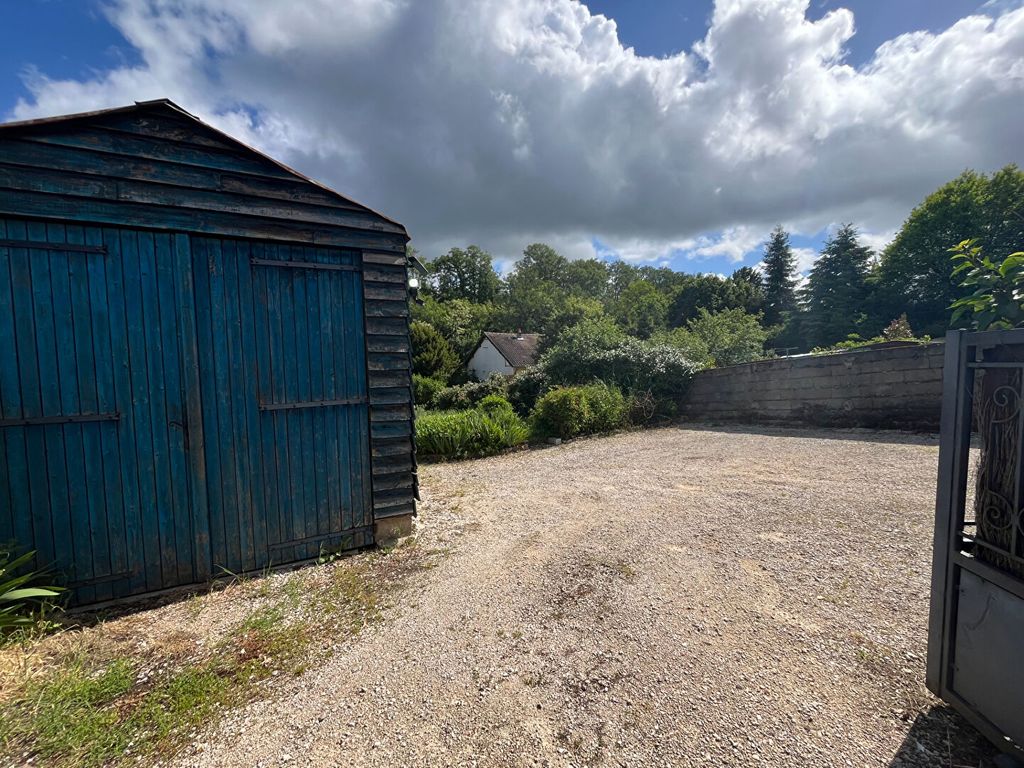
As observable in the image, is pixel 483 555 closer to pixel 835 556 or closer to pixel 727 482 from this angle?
pixel 835 556

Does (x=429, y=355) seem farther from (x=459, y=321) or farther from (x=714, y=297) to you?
(x=714, y=297)

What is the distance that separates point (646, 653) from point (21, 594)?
3.59 metres

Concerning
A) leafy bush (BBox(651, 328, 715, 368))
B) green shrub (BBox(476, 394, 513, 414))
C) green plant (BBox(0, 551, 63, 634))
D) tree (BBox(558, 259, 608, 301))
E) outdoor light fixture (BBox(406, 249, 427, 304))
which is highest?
tree (BBox(558, 259, 608, 301))

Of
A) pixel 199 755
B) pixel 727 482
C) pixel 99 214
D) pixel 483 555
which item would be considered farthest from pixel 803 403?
pixel 99 214

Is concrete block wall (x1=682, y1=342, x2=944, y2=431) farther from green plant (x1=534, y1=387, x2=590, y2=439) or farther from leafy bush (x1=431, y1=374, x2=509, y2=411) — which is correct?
leafy bush (x1=431, y1=374, x2=509, y2=411)

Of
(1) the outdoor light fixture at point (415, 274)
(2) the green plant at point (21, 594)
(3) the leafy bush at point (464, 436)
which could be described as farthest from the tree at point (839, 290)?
(2) the green plant at point (21, 594)

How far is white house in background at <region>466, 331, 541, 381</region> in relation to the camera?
22.7 meters

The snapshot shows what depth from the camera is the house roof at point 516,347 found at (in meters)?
22.6

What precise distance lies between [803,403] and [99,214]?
10.4 meters

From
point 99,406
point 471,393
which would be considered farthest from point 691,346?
point 99,406

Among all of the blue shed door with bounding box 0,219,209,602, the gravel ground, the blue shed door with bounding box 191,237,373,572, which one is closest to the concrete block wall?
the gravel ground

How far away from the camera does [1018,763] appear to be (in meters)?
1.51

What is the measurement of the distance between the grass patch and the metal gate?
2.93 metres

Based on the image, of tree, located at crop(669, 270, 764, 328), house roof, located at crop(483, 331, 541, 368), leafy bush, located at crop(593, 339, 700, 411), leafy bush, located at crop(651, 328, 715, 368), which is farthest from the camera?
tree, located at crop(669, 270, 764, 328)
